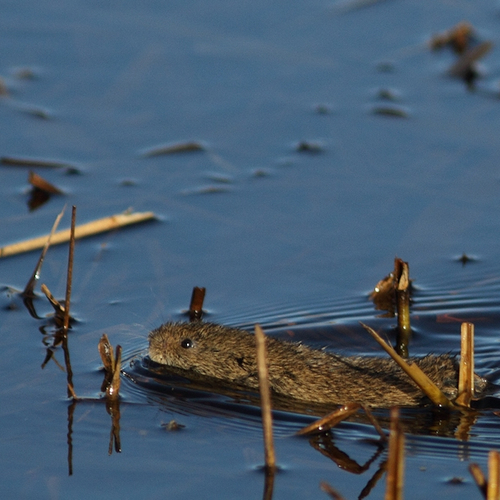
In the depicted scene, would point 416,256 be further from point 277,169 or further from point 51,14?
point 51,14

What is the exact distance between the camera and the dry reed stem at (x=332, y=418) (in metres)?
5.63

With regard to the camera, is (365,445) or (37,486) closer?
(37,486)

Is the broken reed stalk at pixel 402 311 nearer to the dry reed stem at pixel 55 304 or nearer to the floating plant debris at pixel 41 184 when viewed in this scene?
the dry reed stem at pixel 55 304

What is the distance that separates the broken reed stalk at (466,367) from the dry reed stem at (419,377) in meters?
0.09

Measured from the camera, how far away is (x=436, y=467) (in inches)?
217

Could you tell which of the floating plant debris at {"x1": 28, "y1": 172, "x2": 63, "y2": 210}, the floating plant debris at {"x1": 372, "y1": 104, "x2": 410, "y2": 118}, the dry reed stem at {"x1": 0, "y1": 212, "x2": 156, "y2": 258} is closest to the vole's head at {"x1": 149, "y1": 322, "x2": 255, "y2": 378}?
the dry reed stem at {"x1": 0, "y1": 212, "x2": 156, "y2": 258}

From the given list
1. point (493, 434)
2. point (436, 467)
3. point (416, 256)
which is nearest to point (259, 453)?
point (436, 467)

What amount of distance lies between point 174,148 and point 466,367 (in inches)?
179

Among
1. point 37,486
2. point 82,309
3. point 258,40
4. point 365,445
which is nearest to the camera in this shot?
point 37,486

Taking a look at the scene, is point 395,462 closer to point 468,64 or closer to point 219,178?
point 219,178

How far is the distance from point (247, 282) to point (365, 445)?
8.00 feet

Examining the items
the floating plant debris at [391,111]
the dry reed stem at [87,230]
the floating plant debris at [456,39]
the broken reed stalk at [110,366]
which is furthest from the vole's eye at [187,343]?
the floating plant debris at [456,39]

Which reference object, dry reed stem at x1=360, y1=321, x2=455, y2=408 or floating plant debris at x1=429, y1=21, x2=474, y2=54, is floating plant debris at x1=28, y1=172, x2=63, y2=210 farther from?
floating plant debris at x1=429, y1=21, x2=474, y2=54

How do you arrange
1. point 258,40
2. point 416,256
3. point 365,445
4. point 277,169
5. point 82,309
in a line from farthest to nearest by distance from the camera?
point 258,40, point 277,169, point 416,256, point 82,309, point 365,445
